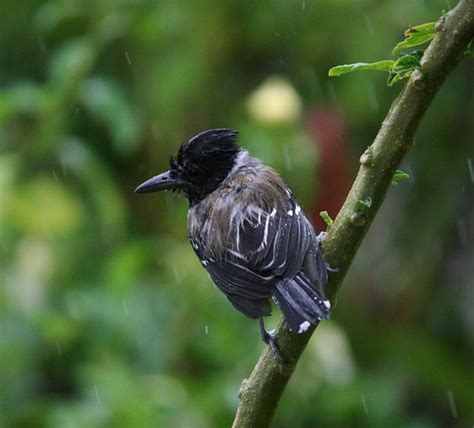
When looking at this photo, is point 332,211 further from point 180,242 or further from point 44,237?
point 44,237

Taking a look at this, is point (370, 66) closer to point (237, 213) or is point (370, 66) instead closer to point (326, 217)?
point (326, 217)

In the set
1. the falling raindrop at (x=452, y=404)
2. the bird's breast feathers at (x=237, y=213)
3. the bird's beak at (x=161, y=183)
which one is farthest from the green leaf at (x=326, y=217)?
the falling raindrop at (x=452, y=404)

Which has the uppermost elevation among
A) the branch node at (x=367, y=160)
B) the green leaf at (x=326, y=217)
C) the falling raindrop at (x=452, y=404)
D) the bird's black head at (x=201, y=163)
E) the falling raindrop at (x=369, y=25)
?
the branch node at (x=367, y=160)

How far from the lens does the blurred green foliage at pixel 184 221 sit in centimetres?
420

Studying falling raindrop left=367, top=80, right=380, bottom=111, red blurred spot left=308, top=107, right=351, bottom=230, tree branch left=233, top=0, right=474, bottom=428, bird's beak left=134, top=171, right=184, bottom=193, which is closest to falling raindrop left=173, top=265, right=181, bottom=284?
red blurred spot left=308, top=107, right=351, bottom=230

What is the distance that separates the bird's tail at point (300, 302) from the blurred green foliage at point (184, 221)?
1167mm

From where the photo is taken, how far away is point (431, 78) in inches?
83.2

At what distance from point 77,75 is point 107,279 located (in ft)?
2.85

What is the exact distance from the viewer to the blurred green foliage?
420 centimetres

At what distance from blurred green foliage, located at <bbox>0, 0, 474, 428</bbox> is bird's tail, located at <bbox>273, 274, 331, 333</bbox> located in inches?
46.0

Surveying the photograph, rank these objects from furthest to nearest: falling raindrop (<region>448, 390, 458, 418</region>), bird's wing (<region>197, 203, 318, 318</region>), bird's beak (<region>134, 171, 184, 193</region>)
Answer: falling raindrop (<region>448, 390, 458, 418</region>)
bird's beak (<region>134, 171, 184, 193</region>)
bird's wing (<region>197, 203, 318, 318</region>)

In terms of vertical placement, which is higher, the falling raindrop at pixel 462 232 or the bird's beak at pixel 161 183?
the bird's beak at pixel 161 183

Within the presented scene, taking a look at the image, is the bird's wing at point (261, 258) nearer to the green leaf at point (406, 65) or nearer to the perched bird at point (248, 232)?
the perched bird at point (248, 232)

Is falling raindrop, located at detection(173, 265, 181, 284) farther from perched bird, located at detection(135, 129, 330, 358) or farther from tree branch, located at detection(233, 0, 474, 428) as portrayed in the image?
tree branch, located at detection(233, 0, 474, 428)
